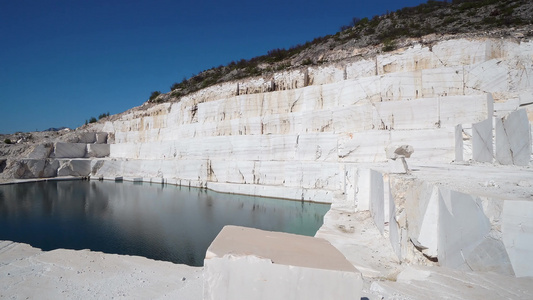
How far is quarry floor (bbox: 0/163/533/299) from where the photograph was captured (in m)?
2.24

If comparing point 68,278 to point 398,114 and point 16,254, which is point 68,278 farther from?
point 398,114

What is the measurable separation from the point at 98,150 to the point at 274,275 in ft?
83.2

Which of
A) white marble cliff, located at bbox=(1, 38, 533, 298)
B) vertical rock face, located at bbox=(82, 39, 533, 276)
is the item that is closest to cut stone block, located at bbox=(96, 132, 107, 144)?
white marble cliff, located at bbox=(1, 38, 533, 298)

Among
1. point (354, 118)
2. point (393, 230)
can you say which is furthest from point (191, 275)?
point (354, 118)

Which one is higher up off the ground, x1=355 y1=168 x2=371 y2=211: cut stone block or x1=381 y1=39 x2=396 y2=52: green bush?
x1=381 y1=39 x2=396 y2=52: green bush

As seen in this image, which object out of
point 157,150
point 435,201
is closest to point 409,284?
point 435,201

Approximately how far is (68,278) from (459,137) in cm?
1102

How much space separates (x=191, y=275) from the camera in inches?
151

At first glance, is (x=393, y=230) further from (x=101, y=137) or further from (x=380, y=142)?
(x=101, y=137)

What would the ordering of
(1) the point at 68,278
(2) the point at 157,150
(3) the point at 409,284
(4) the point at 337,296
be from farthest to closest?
(2) the point at 157,150, (1) the point at 68,278, (3) the point at 409,284, (4) the point at 337,296

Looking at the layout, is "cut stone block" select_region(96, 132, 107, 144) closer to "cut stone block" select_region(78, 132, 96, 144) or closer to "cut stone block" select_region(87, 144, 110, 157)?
"cut stone block" select_region(78, 132, 96, 144)

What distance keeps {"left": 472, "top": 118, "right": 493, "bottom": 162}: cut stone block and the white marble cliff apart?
0.07 meters

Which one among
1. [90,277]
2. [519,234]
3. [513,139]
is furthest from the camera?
[513,139]

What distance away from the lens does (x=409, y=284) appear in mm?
2555
